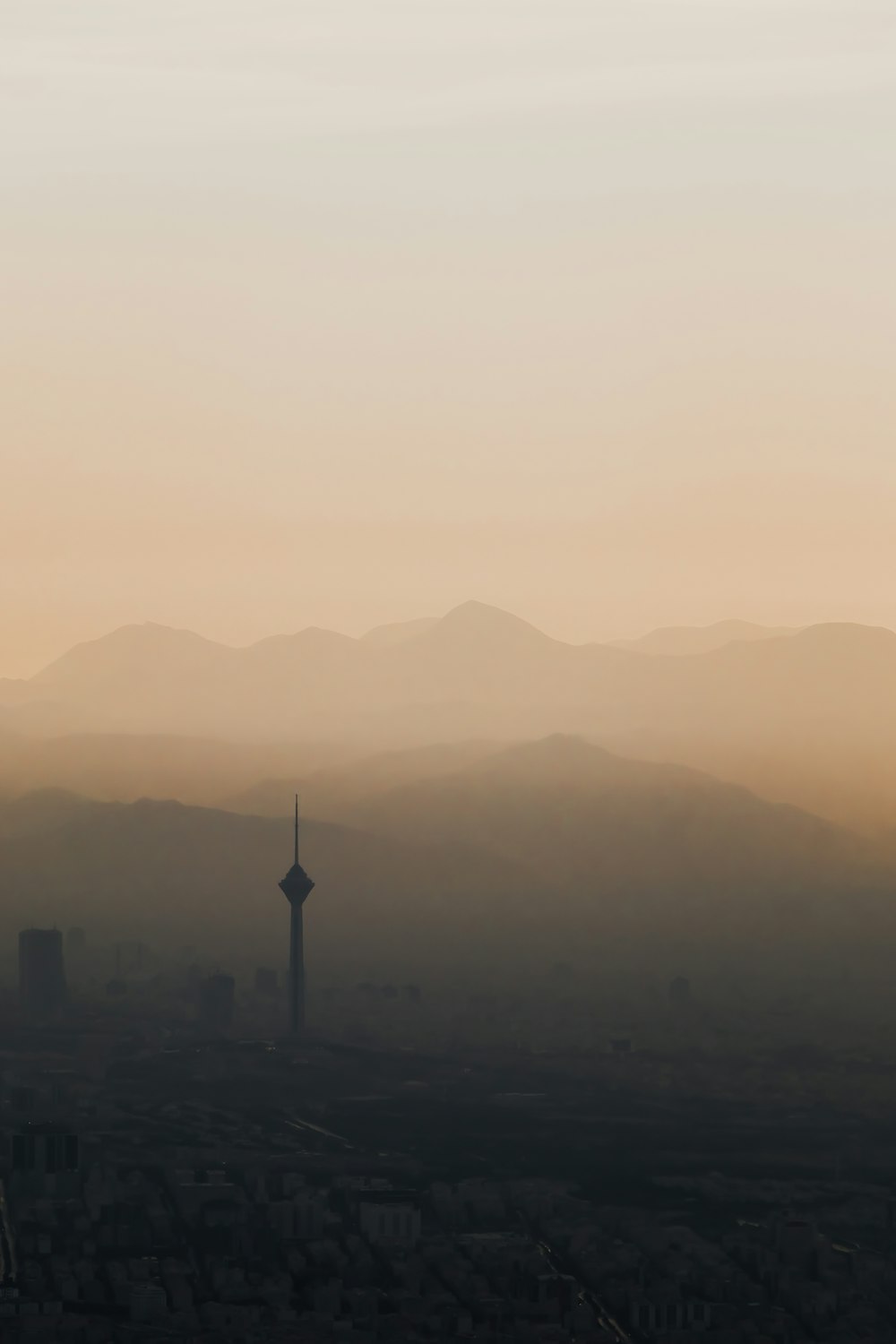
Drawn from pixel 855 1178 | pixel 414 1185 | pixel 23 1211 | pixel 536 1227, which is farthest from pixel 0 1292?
pixel 855 1178

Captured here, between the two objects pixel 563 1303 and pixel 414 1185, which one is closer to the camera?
pixel 563 1303

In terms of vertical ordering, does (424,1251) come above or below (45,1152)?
below

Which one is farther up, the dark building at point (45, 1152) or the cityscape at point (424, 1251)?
the dark building at point (45, 1152)

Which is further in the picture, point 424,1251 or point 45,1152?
point 45,1152

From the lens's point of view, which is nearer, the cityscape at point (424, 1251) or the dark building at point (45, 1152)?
the cityscape at point (424, 1251)

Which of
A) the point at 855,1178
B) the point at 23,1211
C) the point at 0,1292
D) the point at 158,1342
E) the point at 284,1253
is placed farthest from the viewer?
the point at 855,1178

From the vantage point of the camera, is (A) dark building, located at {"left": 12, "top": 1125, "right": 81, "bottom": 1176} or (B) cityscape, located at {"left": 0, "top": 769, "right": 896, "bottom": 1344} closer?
(B) cityscape, located at {"left": 0, "top": 769, "right": 896, "bottom": 1344}

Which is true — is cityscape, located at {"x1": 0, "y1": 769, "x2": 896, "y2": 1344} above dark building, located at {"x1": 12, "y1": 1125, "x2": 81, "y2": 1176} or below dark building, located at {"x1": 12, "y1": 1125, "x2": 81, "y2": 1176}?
below

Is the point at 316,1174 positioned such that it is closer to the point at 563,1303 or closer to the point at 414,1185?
the point at 414,1185

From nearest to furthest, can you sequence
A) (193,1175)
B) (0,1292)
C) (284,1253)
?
(0,1292) < (284,1253) < (193,1175)
